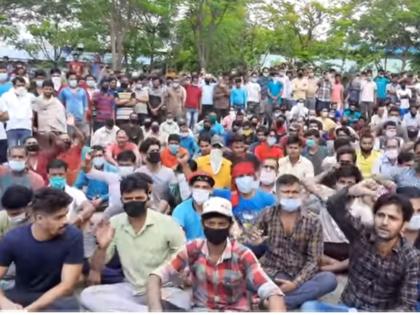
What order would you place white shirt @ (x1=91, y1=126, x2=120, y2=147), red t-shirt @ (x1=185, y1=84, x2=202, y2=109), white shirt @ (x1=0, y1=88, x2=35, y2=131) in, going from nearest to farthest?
white shirt @ (x1=0, y1=88, x2=35, y2=131), white shirt @ (x1=91, y1=126, x2=120, y2=147), red t-shirt @ (x1=185, y1=84, x2=202, y2=109)

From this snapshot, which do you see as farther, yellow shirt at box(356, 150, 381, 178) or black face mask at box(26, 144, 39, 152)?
yellow shirt at box(356, 150, 381, 178)

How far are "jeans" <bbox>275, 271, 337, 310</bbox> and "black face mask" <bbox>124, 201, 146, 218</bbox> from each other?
1.13 m

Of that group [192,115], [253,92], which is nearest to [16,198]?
[192,115]

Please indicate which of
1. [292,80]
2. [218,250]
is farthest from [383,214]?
[292,80]

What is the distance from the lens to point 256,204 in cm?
652

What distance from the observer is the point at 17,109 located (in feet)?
31.1

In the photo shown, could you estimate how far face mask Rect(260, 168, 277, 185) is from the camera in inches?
291

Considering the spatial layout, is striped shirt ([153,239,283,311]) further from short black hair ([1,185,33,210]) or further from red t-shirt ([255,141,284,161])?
red t-shirt ([255,141,284,161])

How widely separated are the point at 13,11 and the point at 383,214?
97.7ft

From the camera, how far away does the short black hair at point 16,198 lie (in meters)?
5.05

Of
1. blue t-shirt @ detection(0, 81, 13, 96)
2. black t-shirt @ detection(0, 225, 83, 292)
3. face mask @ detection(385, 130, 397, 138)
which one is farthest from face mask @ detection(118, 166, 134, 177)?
face mask @ detection(385, 130, 397, 138)

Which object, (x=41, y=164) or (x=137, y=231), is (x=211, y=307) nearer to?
(x=137, y=231)

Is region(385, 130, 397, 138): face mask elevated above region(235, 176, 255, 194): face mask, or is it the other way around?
region(385, 130, 397, 138): face mask

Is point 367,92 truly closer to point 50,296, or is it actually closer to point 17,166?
point 17,166
